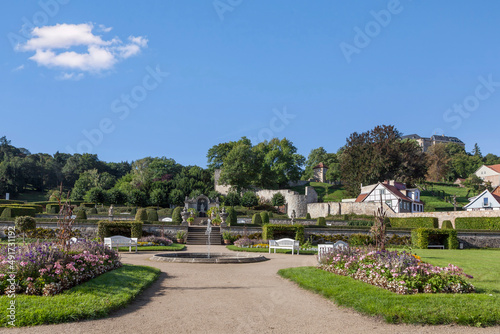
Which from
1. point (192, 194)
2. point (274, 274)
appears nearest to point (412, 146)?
point (192, 194)

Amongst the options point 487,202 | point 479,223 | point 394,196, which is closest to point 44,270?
point 479,223

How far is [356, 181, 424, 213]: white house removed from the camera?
43812mm

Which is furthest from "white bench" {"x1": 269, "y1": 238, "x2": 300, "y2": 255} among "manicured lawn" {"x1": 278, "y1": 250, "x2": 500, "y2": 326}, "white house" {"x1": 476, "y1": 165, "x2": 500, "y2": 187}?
"white house" {"x1": 476, "y1": 165, "x2": 500, "y2": 187}

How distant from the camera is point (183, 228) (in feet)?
82.0

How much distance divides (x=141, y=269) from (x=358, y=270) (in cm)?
544

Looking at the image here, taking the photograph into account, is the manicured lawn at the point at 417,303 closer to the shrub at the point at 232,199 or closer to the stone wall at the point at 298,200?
the stone wall at the point at 298,200

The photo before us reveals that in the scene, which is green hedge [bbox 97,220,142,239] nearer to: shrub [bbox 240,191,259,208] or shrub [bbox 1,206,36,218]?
shrub [bbox 1,206,36,218]

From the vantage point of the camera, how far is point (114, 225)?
72.2ft

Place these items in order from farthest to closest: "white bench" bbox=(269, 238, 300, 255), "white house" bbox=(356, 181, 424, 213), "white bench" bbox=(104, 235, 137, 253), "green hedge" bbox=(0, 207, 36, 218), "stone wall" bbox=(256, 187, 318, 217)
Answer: "stone wall" bbox=(256, 187, 318, 217)
"white house" bbox=(356, 181, 424, 213)
"green hedge" bbox=(0, 207, 36, 218)
"white bench" bbox=(269, 238, 300, 255)
"white bench" bbox=(104, 235, 137, 253)

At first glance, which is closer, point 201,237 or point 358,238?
point 358,238

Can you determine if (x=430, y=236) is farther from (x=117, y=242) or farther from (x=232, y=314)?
(x=232, y=314)

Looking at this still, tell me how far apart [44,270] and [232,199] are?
47.1 metres

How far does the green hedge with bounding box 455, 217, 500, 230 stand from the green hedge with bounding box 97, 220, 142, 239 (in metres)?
22.7

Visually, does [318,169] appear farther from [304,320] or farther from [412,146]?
[304,320]
